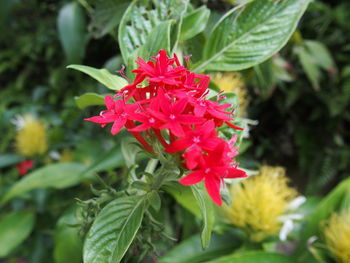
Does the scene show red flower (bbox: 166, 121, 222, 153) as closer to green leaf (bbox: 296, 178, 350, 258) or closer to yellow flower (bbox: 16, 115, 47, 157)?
green leaf (bbox: 296, 178, 350, 258)

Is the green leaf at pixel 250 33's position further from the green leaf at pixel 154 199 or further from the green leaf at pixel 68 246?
the green leaf at pixel 68 246

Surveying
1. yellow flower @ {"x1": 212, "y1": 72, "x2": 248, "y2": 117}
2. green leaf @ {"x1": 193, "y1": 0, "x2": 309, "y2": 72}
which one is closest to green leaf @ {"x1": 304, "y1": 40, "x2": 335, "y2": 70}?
yellow flower @ {"x1": 212, "y1": 72, "x2": 248, "y2": 117}

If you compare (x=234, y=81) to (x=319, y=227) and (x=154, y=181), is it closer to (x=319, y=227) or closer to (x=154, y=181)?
(x=319, y=227)

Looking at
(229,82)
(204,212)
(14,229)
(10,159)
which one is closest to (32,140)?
(10,159)

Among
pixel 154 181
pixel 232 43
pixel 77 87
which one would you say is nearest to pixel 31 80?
pixel 77 87

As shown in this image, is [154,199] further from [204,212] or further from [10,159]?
[10,159]

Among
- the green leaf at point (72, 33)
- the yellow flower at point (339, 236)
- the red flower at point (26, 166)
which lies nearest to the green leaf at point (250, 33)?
the yellow flower at point (339, 236)
